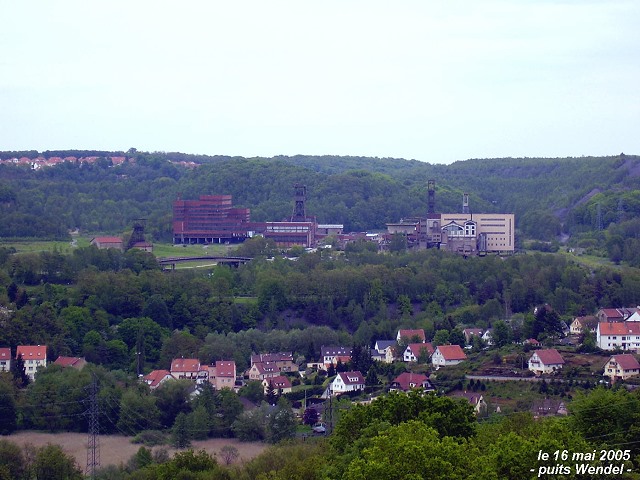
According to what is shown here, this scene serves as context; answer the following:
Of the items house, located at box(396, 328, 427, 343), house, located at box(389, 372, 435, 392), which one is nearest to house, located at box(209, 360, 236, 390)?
house, located at box(389, 372, 435, 392)

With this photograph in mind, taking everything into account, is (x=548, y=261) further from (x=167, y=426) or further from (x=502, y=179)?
(x=502, y=179)

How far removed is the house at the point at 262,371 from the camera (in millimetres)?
34222

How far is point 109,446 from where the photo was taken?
92.5ft

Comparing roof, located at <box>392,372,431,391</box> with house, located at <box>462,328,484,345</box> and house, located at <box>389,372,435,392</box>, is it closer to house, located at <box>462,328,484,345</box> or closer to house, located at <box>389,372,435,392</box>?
house, located at <box>389,372,435,392</box>

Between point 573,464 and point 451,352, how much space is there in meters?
18.9

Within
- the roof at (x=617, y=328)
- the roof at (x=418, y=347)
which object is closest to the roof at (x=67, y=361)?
the roof at (x=418, y=347)

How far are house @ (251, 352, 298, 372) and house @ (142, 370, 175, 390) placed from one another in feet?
9.74

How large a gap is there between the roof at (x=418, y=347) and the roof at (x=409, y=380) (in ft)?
9.70

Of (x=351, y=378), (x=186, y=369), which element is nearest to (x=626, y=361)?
(x=351, y=378)

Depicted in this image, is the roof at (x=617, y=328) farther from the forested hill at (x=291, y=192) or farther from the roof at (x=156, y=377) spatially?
the forested hill at (x=291, y=192)

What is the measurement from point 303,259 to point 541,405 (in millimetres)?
24315

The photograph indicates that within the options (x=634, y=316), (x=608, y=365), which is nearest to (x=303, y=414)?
(x=608, y=365)

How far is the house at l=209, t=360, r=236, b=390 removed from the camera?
33938 millimetres

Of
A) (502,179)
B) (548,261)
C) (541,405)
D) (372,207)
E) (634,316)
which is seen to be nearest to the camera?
(541,405)
